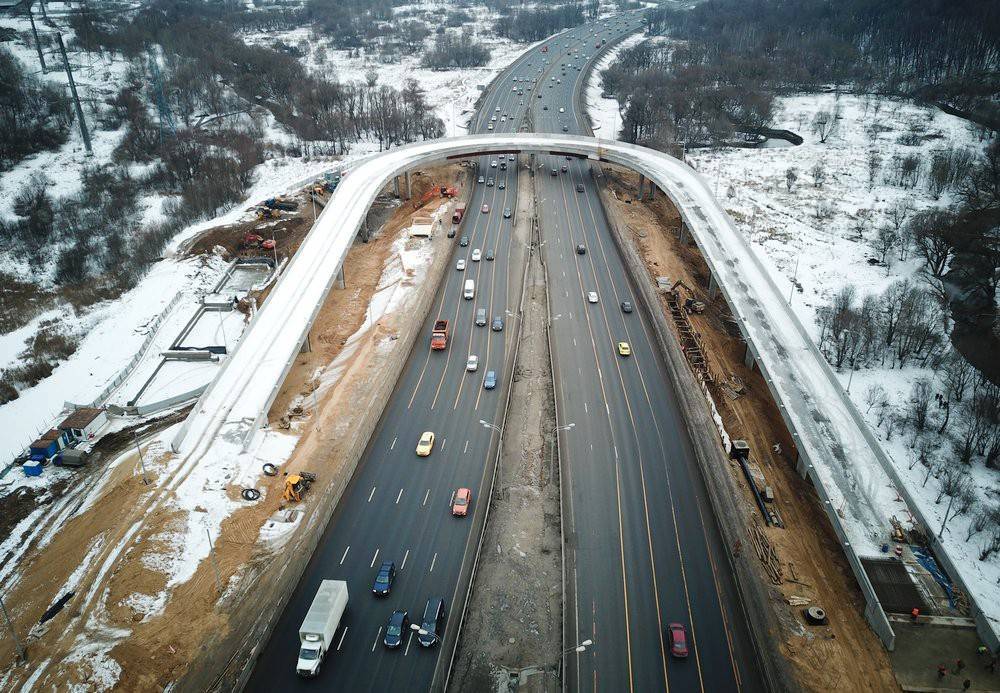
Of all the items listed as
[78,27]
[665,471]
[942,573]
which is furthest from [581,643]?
[78,27]

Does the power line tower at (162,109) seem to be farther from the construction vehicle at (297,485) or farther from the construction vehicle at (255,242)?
the construction vehicle at (297,485)

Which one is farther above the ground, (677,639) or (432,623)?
(432,623)

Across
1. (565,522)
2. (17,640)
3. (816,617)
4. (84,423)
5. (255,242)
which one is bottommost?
(816,617)

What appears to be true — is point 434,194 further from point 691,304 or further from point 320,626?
point 320,626

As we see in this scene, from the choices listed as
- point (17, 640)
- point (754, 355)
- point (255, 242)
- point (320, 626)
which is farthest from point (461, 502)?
point (255, 242)

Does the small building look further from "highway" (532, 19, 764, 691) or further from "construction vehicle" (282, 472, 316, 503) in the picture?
"highway" (532, 19, 764, 691)
